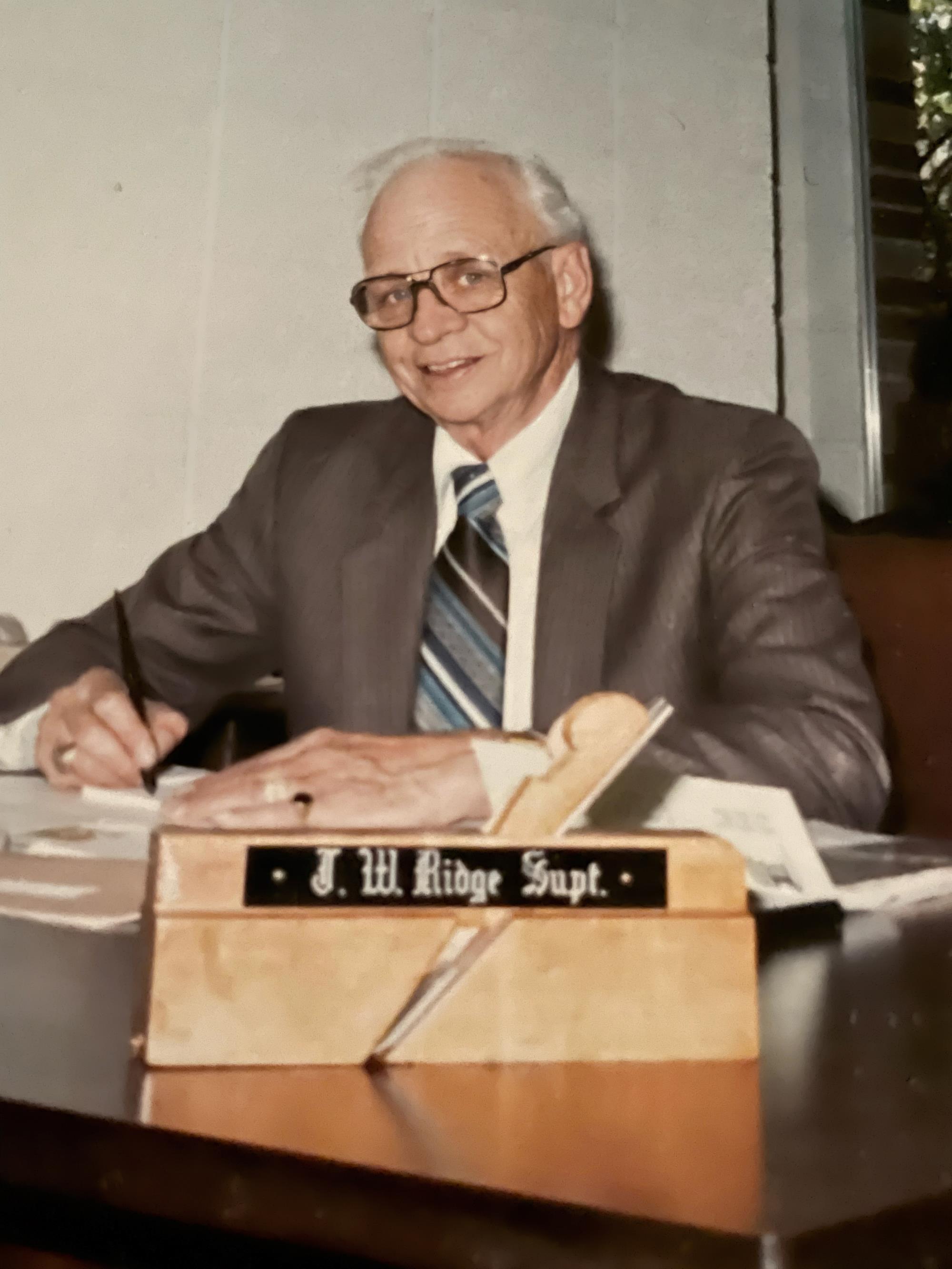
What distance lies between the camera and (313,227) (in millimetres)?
2121

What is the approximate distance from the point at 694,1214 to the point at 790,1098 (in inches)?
5.3

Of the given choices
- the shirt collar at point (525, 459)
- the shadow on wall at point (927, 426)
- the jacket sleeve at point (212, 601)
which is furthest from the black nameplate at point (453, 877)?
the shadow on wall at point (927, 426)

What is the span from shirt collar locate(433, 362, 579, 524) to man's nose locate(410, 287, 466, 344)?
16 centimetres

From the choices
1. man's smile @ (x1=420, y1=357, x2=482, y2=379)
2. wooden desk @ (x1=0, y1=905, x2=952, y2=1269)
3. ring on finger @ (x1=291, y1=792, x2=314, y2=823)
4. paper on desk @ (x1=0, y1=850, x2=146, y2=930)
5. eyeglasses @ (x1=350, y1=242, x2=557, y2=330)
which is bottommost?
wooden desk @ (x1=0, y1=905, x2=952, y2=1269)

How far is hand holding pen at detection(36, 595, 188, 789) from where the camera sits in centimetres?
132

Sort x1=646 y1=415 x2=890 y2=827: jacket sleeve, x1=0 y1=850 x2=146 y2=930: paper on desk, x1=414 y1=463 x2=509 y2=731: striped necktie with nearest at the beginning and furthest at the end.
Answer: x1=0 y1=850 x2=146 y2=930: paper on desk < x1=646 y1=415 x2=890 y2=827: jacket sleeve < x1=414 y1=463 x2=509 y2=731: striped necktie

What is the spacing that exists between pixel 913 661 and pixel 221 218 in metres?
1.30

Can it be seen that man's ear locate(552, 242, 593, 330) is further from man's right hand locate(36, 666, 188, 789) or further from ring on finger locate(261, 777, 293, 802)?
ring on finger locate(261, 777, 293, 802)

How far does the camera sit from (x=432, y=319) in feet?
5.27

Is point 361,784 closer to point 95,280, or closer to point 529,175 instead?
point 529,175

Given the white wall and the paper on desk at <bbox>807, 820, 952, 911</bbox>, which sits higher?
the white wall

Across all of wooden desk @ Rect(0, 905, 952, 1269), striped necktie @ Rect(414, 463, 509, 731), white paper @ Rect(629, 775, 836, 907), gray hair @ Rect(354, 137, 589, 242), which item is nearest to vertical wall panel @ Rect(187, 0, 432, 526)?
gray hair @ Rect(354, 137, 589, 242)

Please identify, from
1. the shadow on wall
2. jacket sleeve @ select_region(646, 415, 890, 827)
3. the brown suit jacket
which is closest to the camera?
jacket sleeve @ select_region(646, 415, 890, 827)

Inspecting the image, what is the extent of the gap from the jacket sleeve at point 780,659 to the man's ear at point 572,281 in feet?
0.99
